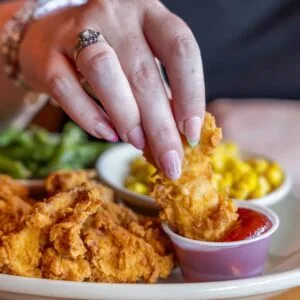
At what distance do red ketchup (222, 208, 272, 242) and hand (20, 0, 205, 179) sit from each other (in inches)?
4.9

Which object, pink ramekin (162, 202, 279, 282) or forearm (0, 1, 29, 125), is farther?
forearm (0, 1, 29, 125)

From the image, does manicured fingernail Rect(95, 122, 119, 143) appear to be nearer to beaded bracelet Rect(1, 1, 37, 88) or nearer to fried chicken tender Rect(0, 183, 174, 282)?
fried chicken tender Rect(0, 183, 174, 282)

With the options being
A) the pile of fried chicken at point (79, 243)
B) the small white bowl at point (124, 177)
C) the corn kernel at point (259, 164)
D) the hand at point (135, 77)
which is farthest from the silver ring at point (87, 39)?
the corn kernel at point (259, 164)

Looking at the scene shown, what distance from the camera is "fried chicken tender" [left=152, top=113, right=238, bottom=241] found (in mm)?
1010

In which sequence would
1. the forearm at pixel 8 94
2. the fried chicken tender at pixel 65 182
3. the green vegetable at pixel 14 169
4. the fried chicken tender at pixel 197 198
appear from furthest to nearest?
the forearm at pixel 8 94 → the green vegetable at pixel 14 169 → the fried chicken tender at pixel 65 182 → the fried chicken tender at pixel 197 198

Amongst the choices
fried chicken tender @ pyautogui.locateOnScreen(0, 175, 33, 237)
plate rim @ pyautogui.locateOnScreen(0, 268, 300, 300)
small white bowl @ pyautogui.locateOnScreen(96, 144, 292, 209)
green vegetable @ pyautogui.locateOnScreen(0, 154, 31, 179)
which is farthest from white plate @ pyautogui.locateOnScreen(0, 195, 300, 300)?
green vegetable @ pyautogui.locateOnScreen(0, 154, 31, 179)

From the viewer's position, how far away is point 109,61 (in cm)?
98

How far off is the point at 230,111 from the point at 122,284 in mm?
1145

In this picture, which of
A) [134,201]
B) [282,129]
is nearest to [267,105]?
[282,129]

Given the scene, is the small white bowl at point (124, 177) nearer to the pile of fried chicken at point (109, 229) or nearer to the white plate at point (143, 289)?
the pile of fried chicken at point (109, 229)

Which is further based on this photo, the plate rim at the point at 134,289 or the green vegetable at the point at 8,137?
the green vegetable at the point at 8,137

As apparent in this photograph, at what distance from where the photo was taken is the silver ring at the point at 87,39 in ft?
3.41

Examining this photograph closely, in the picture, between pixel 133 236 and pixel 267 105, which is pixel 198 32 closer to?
pixel 267 105

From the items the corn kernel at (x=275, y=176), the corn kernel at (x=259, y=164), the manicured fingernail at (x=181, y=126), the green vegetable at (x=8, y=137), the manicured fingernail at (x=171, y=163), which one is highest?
the manicured fingernail at (x=181, y=126)
